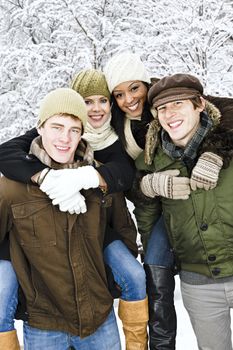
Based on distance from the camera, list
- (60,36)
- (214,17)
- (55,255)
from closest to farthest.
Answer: (55,255) < (214,17) < (60,36)

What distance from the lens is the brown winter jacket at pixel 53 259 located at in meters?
2.40

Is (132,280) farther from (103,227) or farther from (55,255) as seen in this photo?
(55,255)

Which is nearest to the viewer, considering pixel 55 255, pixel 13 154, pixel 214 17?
pixel 55 255

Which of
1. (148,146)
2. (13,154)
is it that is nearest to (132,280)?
(148,146)

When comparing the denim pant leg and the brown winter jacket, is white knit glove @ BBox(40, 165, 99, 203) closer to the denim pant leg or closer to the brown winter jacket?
the brown winter jacket

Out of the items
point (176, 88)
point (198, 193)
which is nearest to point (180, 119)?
point (176, 88)

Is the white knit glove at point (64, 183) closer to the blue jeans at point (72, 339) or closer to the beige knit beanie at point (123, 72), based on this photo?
the blue jeans at point (72, 339)

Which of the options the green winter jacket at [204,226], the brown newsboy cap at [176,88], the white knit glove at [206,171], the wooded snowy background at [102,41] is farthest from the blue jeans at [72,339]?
the wooded snowy background at [102,41]

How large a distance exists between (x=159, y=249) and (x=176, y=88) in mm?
1110

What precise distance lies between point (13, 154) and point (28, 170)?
8.3 inches

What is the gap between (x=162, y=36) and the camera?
788 centimetres

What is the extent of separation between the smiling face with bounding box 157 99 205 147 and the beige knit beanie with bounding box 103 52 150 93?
2.81ft

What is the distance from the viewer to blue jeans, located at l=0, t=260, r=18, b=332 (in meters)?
2.42

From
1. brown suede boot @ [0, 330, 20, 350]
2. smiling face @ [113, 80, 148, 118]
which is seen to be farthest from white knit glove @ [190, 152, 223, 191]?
brown suede boot @ [0, 330, 20, 350]
